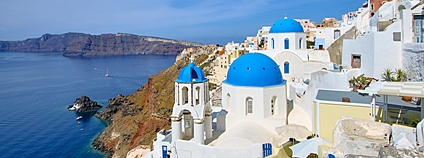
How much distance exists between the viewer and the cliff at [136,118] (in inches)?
1219

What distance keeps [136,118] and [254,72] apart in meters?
31.0

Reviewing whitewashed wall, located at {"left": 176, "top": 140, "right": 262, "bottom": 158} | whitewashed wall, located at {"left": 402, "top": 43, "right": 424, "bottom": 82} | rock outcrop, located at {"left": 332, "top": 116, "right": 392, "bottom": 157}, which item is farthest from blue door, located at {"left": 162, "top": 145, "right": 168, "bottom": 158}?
whitewashed wall, located at {"left": 402, "top": 43, "right": 424, "bottom": 82}

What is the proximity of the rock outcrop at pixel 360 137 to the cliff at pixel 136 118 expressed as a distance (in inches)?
809

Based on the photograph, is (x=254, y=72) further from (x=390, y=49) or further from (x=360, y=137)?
(x=390, y=49)

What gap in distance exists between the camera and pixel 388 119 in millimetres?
10672

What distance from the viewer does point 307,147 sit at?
1086cm

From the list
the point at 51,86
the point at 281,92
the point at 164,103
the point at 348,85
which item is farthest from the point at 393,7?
the point at 51,86

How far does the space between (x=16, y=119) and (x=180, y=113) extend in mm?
45733

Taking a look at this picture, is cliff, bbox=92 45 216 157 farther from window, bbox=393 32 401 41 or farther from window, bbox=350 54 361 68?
window, bbox=393 32 401 41

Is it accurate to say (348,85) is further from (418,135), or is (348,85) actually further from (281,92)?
(418,135)

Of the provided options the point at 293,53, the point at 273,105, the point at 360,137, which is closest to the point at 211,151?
the point at 273,105

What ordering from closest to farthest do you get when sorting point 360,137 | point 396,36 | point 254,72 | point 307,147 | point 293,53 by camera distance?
point 360,137 → point 307,147 → point 254,72 → point 396,36 → point 293,53

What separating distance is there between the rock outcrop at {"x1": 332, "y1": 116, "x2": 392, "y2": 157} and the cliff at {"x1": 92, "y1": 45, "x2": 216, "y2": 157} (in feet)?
67.4

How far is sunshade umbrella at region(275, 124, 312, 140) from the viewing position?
12.0m
